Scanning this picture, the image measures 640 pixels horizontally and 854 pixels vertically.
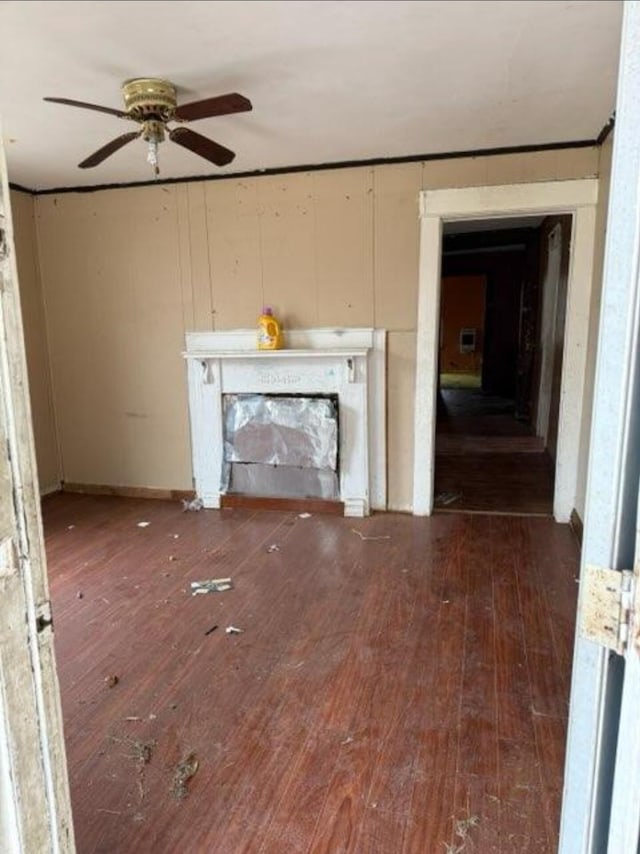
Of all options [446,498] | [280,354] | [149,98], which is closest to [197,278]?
[280,354]

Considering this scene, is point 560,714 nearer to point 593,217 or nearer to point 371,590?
point 371,590

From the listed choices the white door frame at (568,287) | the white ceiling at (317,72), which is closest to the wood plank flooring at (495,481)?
the white door frame at (568,287)

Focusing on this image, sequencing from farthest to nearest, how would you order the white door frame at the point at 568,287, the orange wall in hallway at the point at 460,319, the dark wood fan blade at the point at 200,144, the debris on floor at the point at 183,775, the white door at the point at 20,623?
the orange wall in hallway at the point at 460,319, the white door frame at the point at 568,287, the dark wood fan blade at the point at 200,144, the debris on floor at the point at 183,775, the white door at the point at 20,623

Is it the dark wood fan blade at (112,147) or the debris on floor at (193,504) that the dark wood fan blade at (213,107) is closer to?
the dark wood fan blade at (112,147)

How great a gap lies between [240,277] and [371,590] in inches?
87.6

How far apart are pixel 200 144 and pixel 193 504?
7.93 feet

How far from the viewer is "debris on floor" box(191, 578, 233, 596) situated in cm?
268

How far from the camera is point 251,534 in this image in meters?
3.41

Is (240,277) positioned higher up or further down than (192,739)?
higher up

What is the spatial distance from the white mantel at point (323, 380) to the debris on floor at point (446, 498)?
46 cm

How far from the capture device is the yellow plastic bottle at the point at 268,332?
358cm

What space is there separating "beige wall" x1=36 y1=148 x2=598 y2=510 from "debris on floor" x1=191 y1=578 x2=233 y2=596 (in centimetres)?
140

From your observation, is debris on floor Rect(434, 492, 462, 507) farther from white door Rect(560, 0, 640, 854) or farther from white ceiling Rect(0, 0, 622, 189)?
white door Rect(560, 0, 640, 854)

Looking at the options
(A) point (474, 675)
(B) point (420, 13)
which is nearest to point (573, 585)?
(A) point (474, 675)
